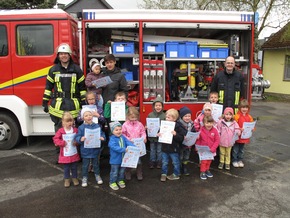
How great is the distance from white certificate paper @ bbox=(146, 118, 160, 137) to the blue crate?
1.59 metres

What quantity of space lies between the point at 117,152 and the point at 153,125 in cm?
83

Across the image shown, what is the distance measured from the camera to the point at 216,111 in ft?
15.8

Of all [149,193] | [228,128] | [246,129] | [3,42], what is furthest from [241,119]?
[3,42]

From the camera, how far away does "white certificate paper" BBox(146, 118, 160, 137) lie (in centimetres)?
445

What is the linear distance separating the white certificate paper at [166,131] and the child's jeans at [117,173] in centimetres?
73

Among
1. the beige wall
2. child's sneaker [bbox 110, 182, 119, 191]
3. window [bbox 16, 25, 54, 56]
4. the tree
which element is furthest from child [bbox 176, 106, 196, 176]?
the beige wall

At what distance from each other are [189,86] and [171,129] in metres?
1.81

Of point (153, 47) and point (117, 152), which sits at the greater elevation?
point (153, 47)

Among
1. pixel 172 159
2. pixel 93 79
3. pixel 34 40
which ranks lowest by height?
pixel 172 159

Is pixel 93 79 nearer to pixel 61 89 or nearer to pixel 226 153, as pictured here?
pixel 61 89

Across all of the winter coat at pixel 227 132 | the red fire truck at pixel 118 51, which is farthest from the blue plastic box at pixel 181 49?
the winter coat at pixel 227 132

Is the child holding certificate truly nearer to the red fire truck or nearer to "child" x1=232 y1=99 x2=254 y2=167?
the red fire truck

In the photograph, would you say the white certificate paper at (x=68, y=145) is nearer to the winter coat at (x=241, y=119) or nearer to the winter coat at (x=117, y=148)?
the winter coat at (x=117, y=148)

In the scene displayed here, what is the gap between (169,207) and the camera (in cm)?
352
